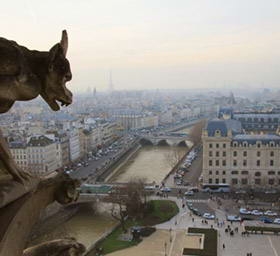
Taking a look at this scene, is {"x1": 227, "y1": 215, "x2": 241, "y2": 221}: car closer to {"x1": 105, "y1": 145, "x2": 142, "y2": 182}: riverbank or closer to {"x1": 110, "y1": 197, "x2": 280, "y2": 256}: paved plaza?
{"x1": 110, "y1": 197, "x2": 280, "y2": 256}: paved plaza

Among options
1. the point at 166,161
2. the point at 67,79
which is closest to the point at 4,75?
the point at 67,79

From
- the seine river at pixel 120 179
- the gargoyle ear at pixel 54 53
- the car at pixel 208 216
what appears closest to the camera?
the gargoyle ear at pixel 54 53

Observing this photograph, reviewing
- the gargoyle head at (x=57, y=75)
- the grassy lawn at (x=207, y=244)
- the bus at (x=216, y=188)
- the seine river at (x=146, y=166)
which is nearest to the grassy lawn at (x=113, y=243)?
the grassy lawn at (x=207, y=244)

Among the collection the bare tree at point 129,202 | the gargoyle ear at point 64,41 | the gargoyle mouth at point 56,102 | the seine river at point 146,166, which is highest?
the gargoyle ear at point 64,41

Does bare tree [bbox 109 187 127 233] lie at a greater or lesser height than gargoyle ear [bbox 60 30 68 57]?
lesser

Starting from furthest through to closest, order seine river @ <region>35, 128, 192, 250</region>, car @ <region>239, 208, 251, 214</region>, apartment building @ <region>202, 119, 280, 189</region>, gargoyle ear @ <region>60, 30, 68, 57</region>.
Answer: apartment building @ <region>202, 119, 280, 189</region> < car @ <region>239, 208, 251, 214</region> < seine river @ <region>35, 128, 192, 250</region> < gargoyle ear @ <region>60, 30, 68, 57</region>

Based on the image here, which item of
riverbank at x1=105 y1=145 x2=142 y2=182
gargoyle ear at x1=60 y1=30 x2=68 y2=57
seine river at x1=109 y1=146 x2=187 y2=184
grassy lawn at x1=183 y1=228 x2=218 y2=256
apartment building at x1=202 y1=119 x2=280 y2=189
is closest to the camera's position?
gargoyle ear at x1=60 y1=30 x2=68 y2=57

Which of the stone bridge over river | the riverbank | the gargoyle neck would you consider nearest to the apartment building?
the riverbank

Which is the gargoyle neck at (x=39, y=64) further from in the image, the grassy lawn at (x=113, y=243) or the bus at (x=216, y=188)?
the bus at (x=216, y=188)
